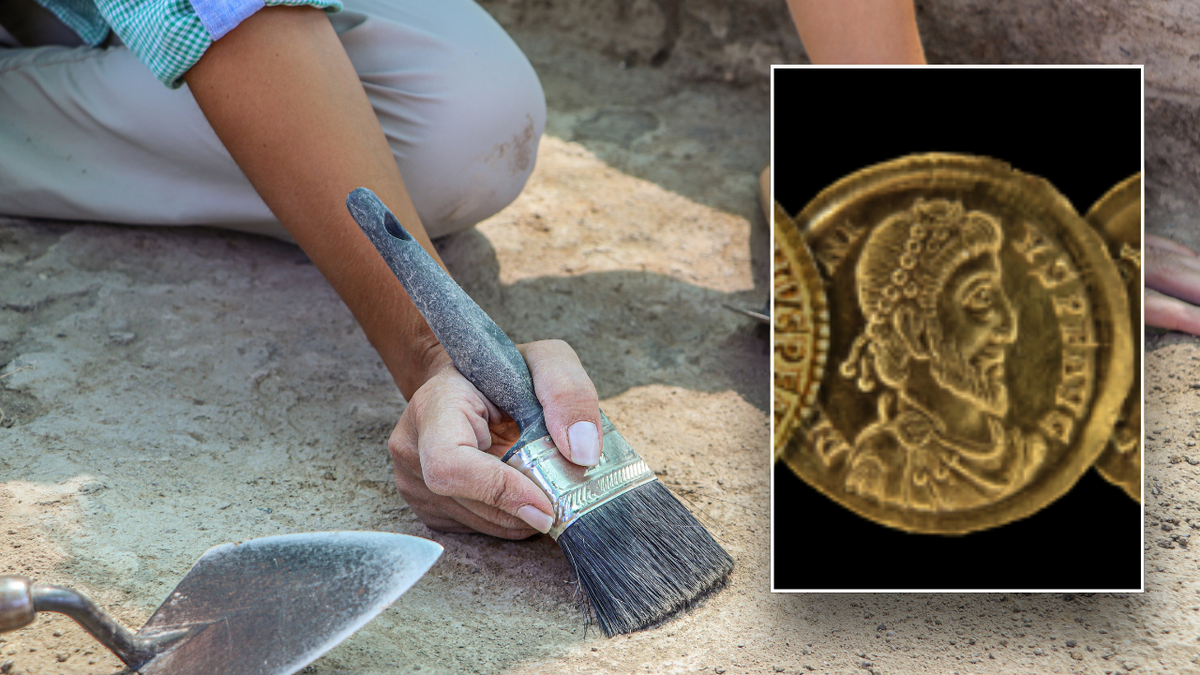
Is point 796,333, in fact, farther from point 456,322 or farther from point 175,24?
point 175,24

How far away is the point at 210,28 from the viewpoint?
3.14 feet

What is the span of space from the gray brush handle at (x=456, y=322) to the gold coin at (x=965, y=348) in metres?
0.31

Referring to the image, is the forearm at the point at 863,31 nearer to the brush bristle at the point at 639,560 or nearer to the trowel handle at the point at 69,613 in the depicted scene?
the brush bristle at the point at 639,560

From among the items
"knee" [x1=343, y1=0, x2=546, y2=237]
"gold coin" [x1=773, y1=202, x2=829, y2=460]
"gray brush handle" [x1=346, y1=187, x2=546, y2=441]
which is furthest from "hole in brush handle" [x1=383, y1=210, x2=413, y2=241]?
"knee" [x1=343, y1=0, x2=546, y2=237]

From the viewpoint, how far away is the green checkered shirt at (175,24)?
0.95 meters

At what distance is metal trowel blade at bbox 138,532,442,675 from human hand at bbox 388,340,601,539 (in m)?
0.07

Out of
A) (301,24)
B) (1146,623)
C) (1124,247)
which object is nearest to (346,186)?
(301,24)

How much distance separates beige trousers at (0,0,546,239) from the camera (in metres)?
1.36

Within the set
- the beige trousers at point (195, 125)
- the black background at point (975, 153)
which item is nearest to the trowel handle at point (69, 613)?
the black background at point (975, 153)

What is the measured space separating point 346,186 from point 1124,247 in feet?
2.58

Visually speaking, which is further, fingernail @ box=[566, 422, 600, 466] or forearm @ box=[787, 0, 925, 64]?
forearm @ box=[787, 0, 925, 64]

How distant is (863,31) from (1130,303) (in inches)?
22.1

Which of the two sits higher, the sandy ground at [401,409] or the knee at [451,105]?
the knee at [451,105]

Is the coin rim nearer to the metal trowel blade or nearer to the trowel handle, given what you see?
the metal trowel blade
